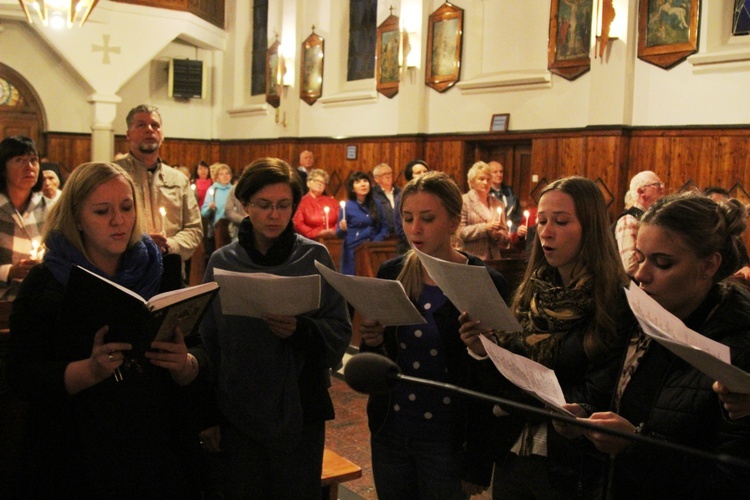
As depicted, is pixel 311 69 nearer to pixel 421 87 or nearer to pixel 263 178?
pixel 421 87

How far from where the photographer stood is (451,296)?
1970 millimetres

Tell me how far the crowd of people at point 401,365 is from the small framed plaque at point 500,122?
782cm

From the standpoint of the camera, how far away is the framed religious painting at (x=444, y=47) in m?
10.5

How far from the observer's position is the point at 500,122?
998 cm

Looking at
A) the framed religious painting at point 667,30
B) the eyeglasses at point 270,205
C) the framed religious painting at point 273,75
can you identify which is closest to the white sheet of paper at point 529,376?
the eyeglasses at point 270,205

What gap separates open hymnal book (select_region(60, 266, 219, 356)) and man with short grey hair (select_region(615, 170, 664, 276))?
105 inches

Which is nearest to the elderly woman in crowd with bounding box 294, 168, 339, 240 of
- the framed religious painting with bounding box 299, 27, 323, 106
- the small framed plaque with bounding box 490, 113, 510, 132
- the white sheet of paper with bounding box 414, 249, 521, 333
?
the small framed plaque with bounding box 490, 113, 510, 132

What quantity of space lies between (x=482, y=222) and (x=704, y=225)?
4170 millimetres

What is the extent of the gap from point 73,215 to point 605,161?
24.5 ft

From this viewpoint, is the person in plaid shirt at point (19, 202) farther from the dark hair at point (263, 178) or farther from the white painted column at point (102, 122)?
the white painted column at point (102, 122)

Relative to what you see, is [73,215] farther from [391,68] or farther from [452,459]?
[391,68]

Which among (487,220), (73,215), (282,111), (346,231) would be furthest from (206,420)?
(282,111)

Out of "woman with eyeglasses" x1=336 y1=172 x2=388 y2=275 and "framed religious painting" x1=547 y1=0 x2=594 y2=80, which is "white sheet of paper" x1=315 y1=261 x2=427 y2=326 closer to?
"woman with eyeglasses" x1=336 y1=172 x2=388 y2=275

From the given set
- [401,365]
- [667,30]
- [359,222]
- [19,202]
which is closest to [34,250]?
[19,202]
